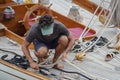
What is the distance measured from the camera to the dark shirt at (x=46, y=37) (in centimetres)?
348

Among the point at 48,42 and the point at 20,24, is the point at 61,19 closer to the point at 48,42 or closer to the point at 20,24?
the point at 20,24

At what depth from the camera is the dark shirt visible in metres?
3.48

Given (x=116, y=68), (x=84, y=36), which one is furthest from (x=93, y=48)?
(x=116, y=68)

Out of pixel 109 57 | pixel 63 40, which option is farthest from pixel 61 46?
pixel 109 57

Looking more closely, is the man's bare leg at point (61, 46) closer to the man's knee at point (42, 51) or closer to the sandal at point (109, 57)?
the man's knee at point (42, 51)

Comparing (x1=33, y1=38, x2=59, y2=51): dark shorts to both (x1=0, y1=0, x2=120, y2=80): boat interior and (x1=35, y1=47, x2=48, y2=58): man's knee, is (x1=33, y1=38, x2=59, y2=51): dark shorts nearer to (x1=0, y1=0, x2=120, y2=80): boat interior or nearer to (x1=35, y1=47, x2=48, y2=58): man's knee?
(x1=35, y1=47, x2=48, y2=58): man's knee

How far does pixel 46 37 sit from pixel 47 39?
0.09 feet

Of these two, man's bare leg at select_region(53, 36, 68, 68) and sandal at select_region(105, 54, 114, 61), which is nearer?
man's bare leg at select_region(53, 36, 68, 68)

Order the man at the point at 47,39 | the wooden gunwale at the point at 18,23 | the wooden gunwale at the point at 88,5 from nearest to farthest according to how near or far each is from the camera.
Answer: the man at the point at 47,39, the wooden gunwale at the point at 18,23, the wooden gunwale at the point at 88,5

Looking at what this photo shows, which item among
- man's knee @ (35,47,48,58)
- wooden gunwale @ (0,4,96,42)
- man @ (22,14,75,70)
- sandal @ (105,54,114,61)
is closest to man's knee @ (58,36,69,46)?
man @ (22,14,75,70)

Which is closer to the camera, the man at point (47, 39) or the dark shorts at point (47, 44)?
the man at point (47, 39)

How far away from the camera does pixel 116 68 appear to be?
3789mm

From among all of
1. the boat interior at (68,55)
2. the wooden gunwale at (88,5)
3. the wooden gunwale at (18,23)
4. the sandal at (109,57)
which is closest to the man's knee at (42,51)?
the boat interior at (68,55)

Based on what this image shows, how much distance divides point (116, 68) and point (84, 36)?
2.75ft
